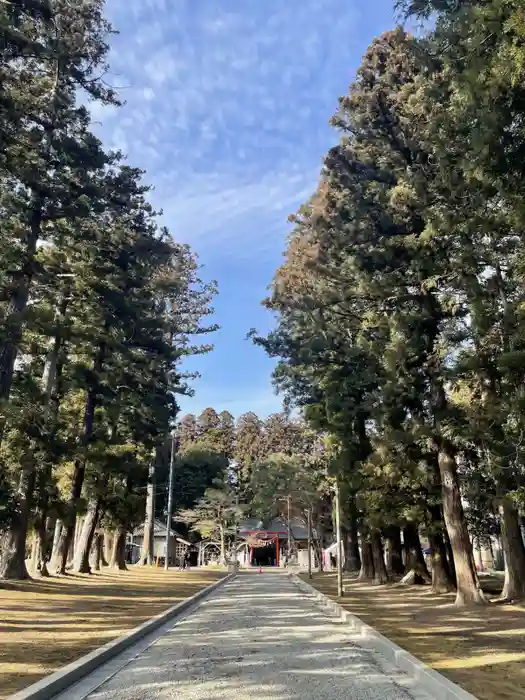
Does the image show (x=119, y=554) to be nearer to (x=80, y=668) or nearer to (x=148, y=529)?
(x=148, y=529)

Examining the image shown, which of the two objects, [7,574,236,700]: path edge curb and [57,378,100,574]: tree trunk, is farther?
[57,378,100,574]: tree trunk

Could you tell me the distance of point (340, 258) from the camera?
20078 mm

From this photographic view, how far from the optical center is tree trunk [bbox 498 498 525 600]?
15117 millimetres

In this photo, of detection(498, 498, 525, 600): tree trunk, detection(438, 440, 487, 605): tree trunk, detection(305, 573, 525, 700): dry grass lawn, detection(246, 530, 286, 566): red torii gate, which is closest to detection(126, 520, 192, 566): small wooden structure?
detection(246, 530, 286, 566): red torii gate

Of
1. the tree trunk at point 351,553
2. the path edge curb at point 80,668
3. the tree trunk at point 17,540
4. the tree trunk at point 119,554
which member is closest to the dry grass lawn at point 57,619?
the path edge curb at point 80,668

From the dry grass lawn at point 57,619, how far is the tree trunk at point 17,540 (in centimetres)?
63

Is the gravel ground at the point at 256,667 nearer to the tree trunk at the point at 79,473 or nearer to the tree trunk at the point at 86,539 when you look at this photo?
the tree trunk at the point at 79,473

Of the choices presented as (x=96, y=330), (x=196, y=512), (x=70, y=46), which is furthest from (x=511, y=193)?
(x=196, y=512)

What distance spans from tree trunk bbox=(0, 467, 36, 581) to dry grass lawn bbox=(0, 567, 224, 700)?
633mm

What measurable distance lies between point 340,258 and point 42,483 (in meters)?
12.4

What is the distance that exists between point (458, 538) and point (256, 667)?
962 centimetres

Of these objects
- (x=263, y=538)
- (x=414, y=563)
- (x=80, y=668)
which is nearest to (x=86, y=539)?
(x=414, y=563)

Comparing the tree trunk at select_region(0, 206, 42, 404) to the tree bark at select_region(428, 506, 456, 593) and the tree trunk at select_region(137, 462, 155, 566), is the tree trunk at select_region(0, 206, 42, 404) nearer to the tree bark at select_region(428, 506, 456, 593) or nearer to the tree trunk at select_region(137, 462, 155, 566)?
the tree bark at select_region(428, 506, 456, 593)

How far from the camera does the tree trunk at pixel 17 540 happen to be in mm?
18062
